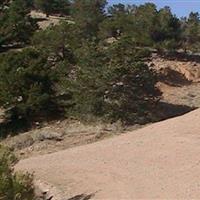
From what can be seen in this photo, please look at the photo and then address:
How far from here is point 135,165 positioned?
1753 centimetres

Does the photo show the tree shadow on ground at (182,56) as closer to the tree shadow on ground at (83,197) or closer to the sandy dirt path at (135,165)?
the sandy dirt path at (135,165)

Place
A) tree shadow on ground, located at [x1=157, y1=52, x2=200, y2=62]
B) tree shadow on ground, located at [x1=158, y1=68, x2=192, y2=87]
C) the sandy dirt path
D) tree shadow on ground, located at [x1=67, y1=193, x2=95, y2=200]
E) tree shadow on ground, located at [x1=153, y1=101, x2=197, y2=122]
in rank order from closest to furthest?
the sandy dirt path → tree shadow on ground, located at [x1=67, y1=193, x2=95, y2=200] → tree shadow on ground, located at [x1=153, y1=101, x2=197, y2=122] → tree shadow on ground, located at [x1=158, y1=68, x2=192, y2=87] → tree shadow on ground, located at [x1=157, y1=52, x2=200, y2=62]

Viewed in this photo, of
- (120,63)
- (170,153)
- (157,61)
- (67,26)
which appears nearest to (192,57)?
(157,61)

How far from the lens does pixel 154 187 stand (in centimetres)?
1526

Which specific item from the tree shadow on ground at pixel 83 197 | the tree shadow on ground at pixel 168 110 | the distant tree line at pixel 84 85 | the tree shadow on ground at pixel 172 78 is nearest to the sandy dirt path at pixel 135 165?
the tree shadow on ground at pixel 83 197

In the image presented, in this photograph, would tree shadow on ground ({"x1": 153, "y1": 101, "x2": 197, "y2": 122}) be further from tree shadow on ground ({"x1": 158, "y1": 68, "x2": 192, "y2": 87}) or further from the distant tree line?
tree shadow on ground ({"x1": 158, "y1": 68, "x2": 192, "y2": 87})

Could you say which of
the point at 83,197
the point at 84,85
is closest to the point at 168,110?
the point at 84,85

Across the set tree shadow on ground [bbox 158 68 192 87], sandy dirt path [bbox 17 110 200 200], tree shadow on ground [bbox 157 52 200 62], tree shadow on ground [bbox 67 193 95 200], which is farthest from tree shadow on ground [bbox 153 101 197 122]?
tree shadow on ground [bbox 67 193 95 200]

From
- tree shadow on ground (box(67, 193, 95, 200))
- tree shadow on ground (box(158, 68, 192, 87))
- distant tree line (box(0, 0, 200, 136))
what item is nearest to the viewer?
tree shadow on ground (box(67, 193, 95, 200))

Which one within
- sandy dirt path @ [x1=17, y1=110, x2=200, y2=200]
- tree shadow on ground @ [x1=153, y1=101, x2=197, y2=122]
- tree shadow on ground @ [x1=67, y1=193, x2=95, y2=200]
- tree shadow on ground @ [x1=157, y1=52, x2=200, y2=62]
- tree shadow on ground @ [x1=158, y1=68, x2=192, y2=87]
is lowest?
tree shadow on ground @ [x1=67, y1=193, x2=95, y2=200]

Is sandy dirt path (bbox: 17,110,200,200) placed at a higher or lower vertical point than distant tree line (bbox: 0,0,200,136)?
lower

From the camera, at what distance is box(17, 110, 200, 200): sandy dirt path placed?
15227mm

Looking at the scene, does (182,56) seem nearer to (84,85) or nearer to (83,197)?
(84,85)

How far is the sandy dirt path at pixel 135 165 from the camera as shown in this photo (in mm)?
15227
